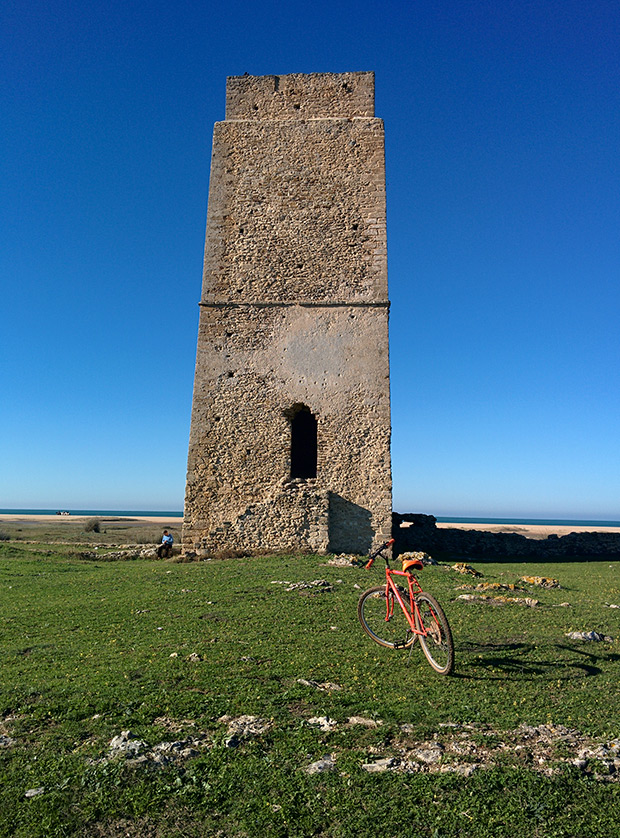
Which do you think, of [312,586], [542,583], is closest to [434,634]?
[312,586]

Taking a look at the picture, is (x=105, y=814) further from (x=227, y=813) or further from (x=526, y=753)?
(x=526, y=753)

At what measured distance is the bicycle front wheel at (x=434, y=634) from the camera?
192 inches

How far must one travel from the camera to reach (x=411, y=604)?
5543mm

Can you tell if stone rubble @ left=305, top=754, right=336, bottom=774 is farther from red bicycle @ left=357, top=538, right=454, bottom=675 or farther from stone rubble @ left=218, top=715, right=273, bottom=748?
red bicycle @ left=357, top=538, right=454, bottom=675

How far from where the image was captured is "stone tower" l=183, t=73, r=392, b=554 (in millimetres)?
14859

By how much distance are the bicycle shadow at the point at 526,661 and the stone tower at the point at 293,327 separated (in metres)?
8.59

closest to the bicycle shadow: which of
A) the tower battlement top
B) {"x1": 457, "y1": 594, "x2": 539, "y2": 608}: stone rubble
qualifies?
{"x1": 457, "y1": 594, "x2": 539, "y2": 608}: stone rubble

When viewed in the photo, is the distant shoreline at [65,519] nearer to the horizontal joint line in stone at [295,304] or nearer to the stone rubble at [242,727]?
the horizontal joint line in stone at [295,304]

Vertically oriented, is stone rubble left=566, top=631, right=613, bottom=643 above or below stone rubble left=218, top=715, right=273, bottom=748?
above

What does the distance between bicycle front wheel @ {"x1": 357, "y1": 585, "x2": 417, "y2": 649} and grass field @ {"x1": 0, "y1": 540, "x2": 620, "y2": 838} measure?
0.21m

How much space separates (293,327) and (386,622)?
1047cm

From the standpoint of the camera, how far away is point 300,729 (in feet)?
12.6

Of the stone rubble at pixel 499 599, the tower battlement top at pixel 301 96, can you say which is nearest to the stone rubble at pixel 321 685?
the stone rubble at pixel 499 599

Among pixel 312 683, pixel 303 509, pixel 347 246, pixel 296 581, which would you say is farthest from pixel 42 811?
pixel 347 246
